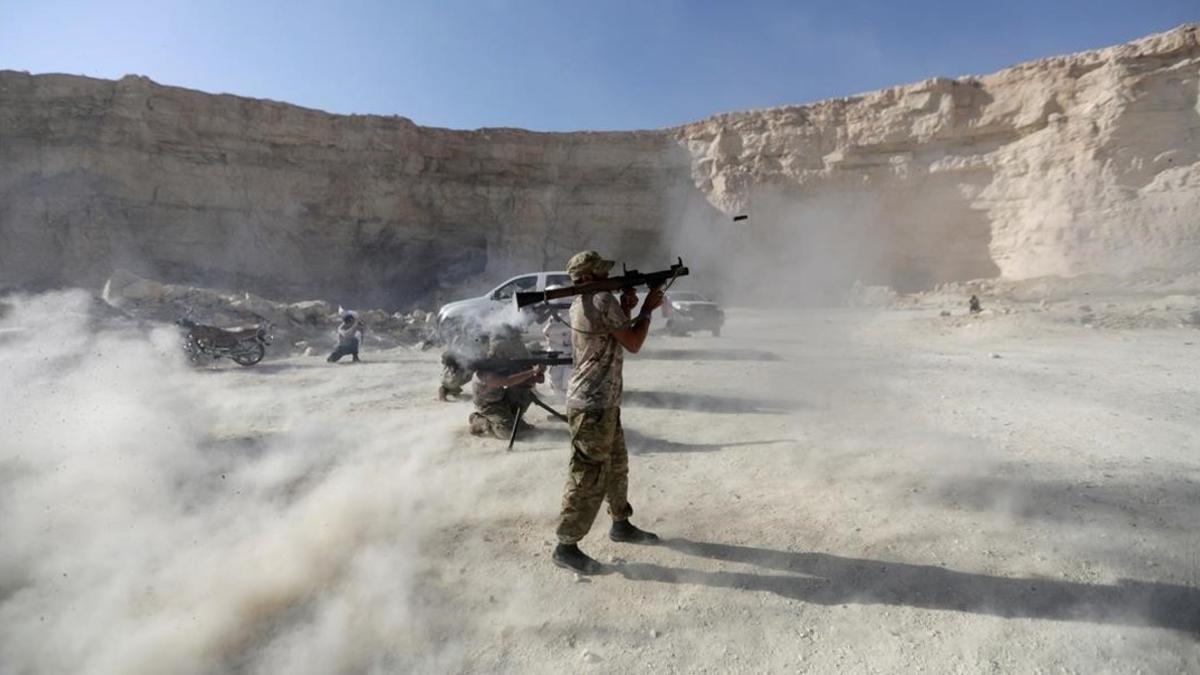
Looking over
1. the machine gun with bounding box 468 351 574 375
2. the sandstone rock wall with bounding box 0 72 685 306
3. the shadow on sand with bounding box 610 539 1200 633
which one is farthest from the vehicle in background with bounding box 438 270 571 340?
the sandstone rock wall with bounding box 0 72 685 306

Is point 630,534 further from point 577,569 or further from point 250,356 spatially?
point 250,356

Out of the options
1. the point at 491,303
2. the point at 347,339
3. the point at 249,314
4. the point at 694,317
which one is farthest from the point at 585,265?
the point at 249,314

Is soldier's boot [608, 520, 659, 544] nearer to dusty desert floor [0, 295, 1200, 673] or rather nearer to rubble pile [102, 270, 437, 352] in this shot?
dusty desert floor [0, 295, 1200, 673]

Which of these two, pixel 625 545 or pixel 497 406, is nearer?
pixel 625 545

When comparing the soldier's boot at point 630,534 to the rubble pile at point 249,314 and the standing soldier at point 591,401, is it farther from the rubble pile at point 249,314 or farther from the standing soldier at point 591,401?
the rubble pile at point 249,314

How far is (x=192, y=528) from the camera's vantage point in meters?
3.32

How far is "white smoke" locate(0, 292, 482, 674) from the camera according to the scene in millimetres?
2369

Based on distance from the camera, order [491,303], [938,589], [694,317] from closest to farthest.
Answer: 1. [938,589]
2. [491,303]
3. [694,317]

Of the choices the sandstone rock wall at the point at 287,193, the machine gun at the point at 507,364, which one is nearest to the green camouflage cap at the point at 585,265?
the machine gun at the point at 507,364

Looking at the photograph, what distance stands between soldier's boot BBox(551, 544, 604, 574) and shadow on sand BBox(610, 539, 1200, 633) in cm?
10

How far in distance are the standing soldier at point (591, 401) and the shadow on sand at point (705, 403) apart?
3.16 m

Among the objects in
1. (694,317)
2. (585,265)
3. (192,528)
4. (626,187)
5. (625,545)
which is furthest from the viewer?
(626,187)

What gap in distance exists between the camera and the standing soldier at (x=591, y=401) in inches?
113

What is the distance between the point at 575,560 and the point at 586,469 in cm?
44
